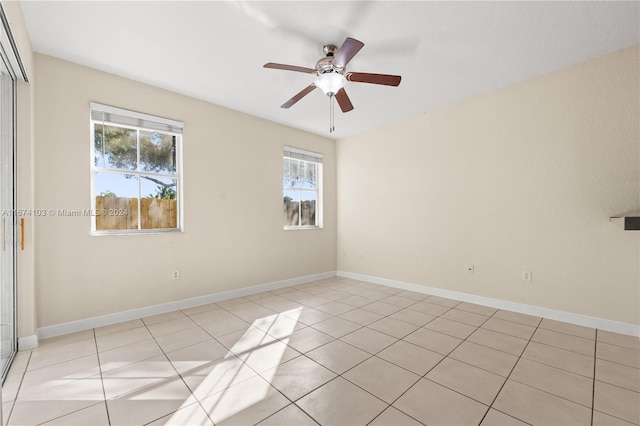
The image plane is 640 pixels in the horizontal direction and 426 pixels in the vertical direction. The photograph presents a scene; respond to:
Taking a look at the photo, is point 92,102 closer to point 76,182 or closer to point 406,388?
point 76,182

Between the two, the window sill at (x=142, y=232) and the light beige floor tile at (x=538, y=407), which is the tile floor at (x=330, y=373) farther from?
the window sill at (x=142, y=232)

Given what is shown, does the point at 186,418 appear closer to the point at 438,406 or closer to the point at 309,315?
the point at 438,406

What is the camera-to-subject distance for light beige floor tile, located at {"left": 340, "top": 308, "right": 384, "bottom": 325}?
319 cm

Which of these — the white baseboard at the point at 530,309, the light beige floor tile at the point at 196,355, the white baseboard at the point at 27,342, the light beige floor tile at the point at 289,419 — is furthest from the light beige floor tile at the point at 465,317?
the white baseboard at the point at 27,342

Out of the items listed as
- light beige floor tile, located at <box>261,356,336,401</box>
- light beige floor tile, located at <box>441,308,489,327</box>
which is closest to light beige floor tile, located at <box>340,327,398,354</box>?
light beige floor tile, located at <box>261,356,336,401</box>

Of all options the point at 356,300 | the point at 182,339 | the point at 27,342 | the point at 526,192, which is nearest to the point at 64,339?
the point at 27,342

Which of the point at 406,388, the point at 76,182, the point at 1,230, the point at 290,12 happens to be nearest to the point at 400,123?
the point at 290,12

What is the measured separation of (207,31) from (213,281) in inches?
116

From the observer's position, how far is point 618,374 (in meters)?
2.11

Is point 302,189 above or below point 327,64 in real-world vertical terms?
below

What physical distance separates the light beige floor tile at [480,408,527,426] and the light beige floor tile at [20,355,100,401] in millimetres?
2627

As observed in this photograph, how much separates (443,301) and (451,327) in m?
0.96

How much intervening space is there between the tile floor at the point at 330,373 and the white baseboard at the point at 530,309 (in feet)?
0.39

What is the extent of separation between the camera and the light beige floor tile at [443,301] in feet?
12.4
